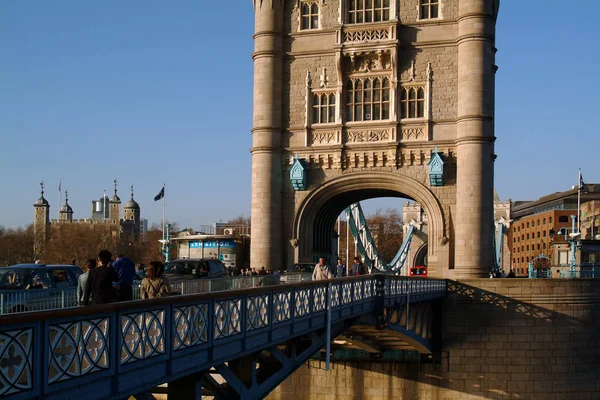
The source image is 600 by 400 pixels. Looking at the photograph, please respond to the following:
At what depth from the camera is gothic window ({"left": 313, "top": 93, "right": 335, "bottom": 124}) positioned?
37312 mm

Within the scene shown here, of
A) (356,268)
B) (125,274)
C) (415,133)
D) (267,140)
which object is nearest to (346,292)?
(125,274)

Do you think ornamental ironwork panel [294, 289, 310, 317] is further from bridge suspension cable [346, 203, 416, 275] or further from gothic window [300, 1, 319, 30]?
bridge suspension cable [346, 203, 416, 275]

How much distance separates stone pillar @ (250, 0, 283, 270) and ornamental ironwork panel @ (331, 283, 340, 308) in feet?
65.1

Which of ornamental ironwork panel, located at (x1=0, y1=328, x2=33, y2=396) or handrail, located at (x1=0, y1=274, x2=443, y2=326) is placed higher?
handrail, located at (x1=0, y1=274, x2=443, y2=326)

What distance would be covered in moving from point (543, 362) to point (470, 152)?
8.87 metres

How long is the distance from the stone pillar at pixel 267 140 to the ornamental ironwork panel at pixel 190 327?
26.4 metres

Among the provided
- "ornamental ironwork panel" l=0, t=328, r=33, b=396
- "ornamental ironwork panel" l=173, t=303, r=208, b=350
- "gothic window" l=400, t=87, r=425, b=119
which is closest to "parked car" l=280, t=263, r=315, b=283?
"gothic window" l=400, t=87, r=425, b=119

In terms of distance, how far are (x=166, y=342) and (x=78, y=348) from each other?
1815mm

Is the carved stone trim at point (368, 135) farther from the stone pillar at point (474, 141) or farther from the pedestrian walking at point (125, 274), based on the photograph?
the pedestrian walking at point (125, 274)

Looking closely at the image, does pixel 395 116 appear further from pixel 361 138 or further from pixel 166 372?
pixel 166 372

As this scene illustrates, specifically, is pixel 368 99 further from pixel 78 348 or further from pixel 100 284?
pixel 78 348

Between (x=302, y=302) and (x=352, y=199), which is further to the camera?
(x=352, y=199)

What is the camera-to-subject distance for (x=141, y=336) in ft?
29.2

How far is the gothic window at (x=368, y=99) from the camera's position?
36688 millimetres
